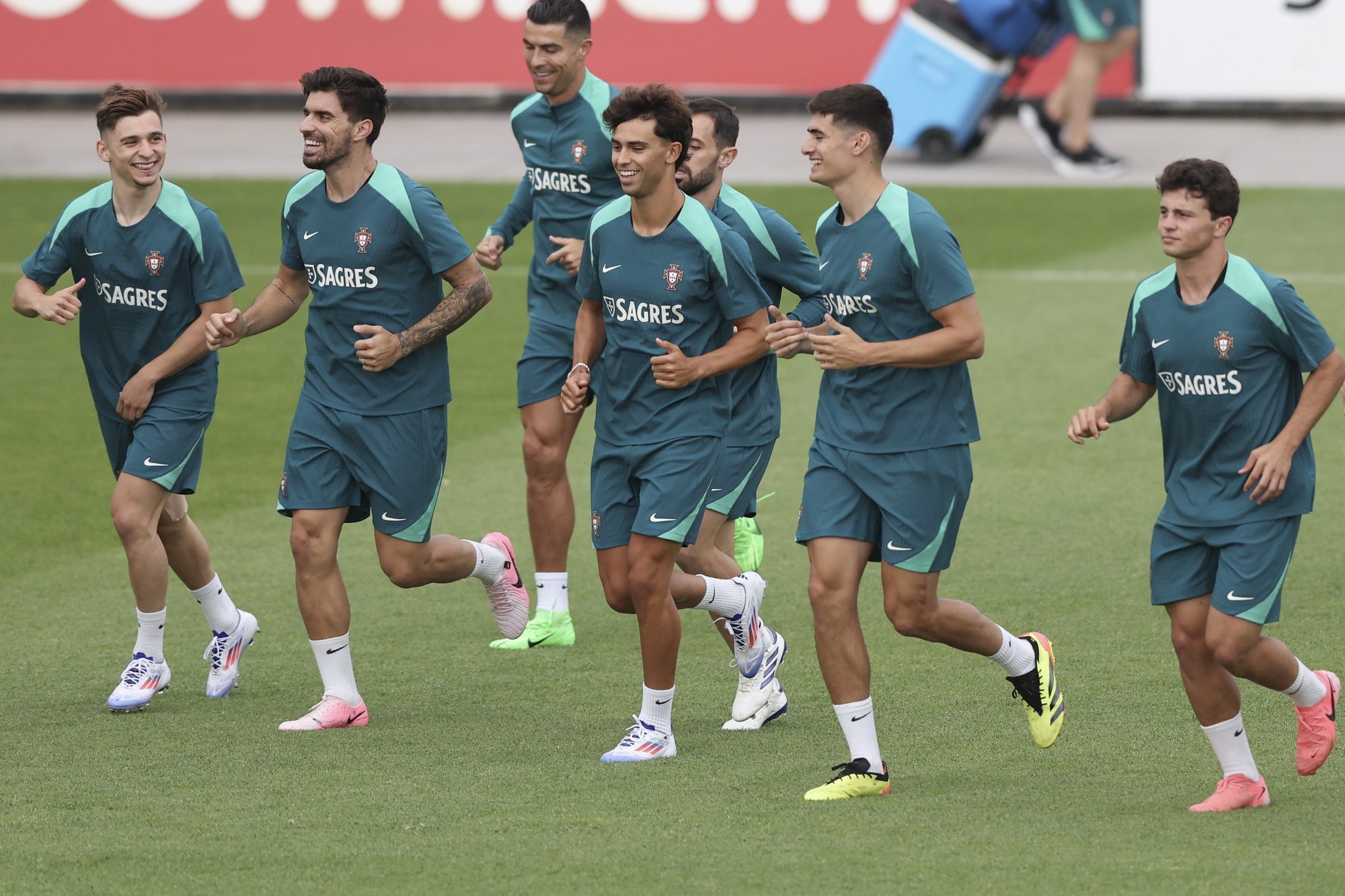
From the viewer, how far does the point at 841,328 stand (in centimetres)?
578

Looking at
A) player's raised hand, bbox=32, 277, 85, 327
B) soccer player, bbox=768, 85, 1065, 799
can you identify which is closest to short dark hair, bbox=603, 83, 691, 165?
soccer player, bbox=768, 85, 1065, 799

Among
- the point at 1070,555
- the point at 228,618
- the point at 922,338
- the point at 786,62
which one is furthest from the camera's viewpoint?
the point at 786,62

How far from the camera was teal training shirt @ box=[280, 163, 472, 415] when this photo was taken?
6578 millimetres

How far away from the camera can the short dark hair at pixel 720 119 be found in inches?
270

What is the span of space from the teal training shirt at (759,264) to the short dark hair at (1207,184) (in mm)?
1591

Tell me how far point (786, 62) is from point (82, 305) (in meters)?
17.5

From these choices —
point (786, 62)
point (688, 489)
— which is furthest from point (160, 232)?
point (786, 62)

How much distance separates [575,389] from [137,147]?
5.94ft

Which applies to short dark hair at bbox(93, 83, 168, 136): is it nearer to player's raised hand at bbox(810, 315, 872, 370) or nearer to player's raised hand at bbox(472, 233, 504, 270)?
player's raised hand at bbox(472, 233, 504, 270)

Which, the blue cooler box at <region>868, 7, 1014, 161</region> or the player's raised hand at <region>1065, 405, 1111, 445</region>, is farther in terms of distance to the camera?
the blue cooler box at <region>868, 7, 1014, 161</region>

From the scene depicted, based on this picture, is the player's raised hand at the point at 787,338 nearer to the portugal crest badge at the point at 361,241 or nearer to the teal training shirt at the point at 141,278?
the portugal crest badge at the point at 361,241

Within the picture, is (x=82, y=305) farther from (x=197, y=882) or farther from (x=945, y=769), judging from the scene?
(x=945, y=769)

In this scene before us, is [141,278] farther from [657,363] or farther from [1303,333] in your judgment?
[1303,333]

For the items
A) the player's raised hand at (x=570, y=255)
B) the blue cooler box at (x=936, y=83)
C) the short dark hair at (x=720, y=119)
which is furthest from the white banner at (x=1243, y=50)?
the short dark hair at (x=720, y=119)
